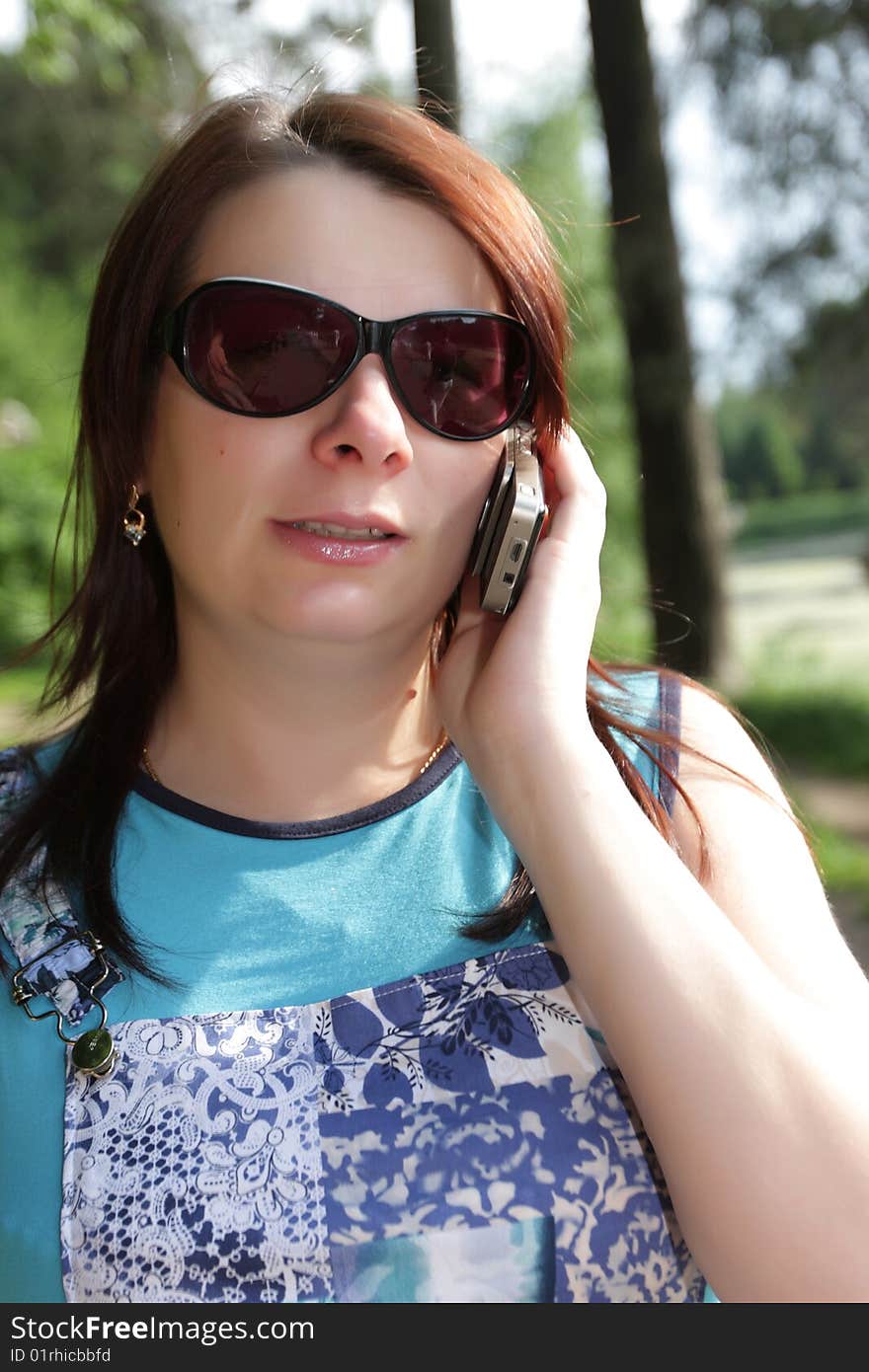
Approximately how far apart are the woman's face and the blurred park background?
28 centimetres

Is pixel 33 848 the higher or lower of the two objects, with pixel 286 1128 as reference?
higher

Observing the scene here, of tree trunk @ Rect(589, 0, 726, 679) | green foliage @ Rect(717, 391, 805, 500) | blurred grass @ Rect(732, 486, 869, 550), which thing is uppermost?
tree trunk @ Rect(589, 0, 726, 679)

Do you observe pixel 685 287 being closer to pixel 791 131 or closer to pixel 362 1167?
pixel 791 131

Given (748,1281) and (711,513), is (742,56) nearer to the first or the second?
(711,513)

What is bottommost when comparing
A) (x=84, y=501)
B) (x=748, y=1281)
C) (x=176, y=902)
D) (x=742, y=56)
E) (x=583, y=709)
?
(x=748, y=1281)

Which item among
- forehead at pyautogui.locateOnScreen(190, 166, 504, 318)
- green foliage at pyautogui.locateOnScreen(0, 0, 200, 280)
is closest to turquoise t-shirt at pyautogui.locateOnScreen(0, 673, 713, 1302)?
forehead at pyautogui.locateOnScreen(190, 166, 504, 318)

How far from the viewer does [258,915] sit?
1.64 m

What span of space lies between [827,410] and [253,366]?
34.1ft

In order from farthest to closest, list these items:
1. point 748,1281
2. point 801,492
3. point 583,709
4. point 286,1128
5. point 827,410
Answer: point 801,492, point 827,410, point 583,709, point 286,1128, point 748,1281

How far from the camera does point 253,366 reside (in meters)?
1.65

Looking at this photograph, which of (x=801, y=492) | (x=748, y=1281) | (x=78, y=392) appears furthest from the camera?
(x=801, y=492)

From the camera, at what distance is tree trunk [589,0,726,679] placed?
5934 millimetres

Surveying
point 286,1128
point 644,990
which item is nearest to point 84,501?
point 286,1128

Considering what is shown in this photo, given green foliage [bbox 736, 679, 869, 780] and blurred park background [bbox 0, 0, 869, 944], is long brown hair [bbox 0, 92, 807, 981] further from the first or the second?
green foliage [bbox 736, 679, 869, 780]
